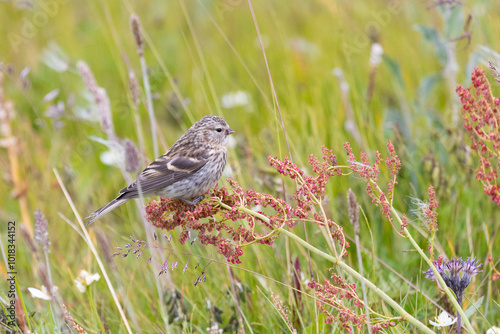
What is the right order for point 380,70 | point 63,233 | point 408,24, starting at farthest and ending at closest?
point 408,24 → point 380,70 → point 63,233

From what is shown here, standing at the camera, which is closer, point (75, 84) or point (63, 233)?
point (63, 233)

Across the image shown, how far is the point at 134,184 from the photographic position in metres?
2.62

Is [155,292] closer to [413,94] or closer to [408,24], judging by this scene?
→ [413,94]

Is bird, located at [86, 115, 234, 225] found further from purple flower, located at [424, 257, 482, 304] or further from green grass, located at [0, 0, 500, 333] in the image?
purple flower, located at [424, 257, 482, 304]

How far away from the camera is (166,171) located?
287cm

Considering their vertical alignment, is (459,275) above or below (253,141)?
below

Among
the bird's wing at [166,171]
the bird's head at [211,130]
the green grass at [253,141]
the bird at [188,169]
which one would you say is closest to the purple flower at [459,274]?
the green grass at [253,141]

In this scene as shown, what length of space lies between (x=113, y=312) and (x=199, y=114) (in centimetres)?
184

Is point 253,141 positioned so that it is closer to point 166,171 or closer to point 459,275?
point 166,171

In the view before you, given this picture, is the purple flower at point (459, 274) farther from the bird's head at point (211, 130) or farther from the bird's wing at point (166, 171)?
the bird's head at point (211, 130)

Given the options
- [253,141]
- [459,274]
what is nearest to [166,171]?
[253,141]

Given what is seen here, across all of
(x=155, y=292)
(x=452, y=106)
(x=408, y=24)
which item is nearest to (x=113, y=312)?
(x=155, y=292)

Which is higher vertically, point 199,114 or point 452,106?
point 199,114

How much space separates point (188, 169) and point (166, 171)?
0.34 feet
